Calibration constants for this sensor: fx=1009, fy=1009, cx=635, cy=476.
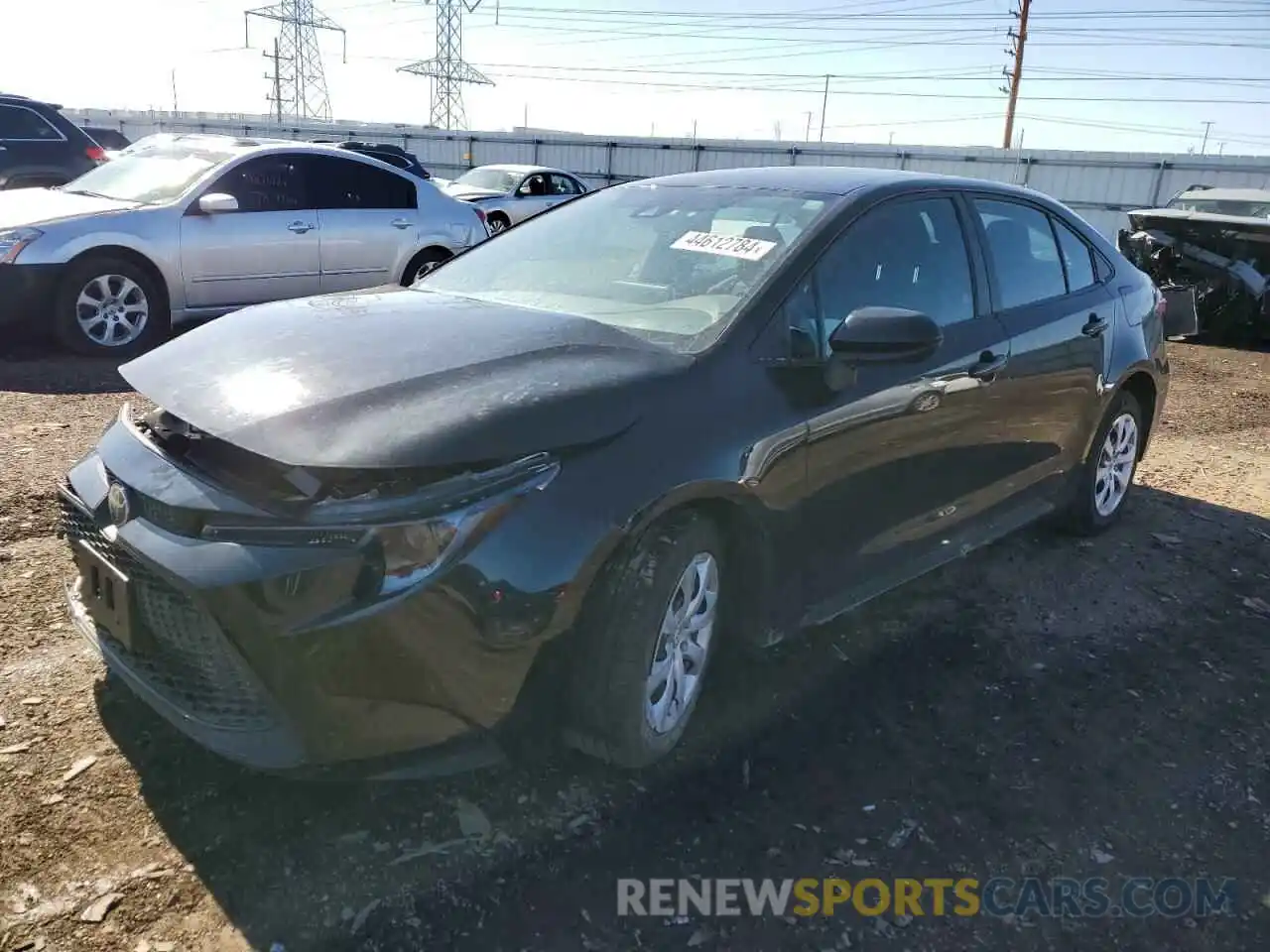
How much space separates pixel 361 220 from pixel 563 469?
22.7 ft

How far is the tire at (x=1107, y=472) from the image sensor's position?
473 cm

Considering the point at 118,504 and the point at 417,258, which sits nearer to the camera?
the point at 118,504

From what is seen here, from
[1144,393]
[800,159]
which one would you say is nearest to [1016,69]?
[800,159]

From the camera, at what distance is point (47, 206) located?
7.38 metres

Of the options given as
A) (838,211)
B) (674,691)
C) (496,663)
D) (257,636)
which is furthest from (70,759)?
(838,211)

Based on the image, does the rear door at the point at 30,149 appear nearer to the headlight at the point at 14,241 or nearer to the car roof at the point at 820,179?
the headlight at the point at 14,241

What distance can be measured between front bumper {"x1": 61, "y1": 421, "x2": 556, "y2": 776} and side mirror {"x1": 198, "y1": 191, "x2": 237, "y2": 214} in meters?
5.65

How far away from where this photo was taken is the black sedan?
2.16 meters

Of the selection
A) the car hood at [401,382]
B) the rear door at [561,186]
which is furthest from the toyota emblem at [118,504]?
the rear door at [561,186]

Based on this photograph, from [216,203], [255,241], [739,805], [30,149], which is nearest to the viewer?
[739,805]

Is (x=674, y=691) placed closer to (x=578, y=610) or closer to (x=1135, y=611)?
(x=578, y=610)

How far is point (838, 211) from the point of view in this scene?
329 cm

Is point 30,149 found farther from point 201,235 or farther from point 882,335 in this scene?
point 882,335

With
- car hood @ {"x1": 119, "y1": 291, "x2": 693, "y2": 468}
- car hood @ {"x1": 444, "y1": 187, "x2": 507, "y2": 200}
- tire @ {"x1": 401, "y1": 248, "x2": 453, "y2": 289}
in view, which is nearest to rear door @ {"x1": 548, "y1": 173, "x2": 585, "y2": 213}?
car hood @ {"x1": 444, "y1": 187, "x2": 507, "y2": 200}
